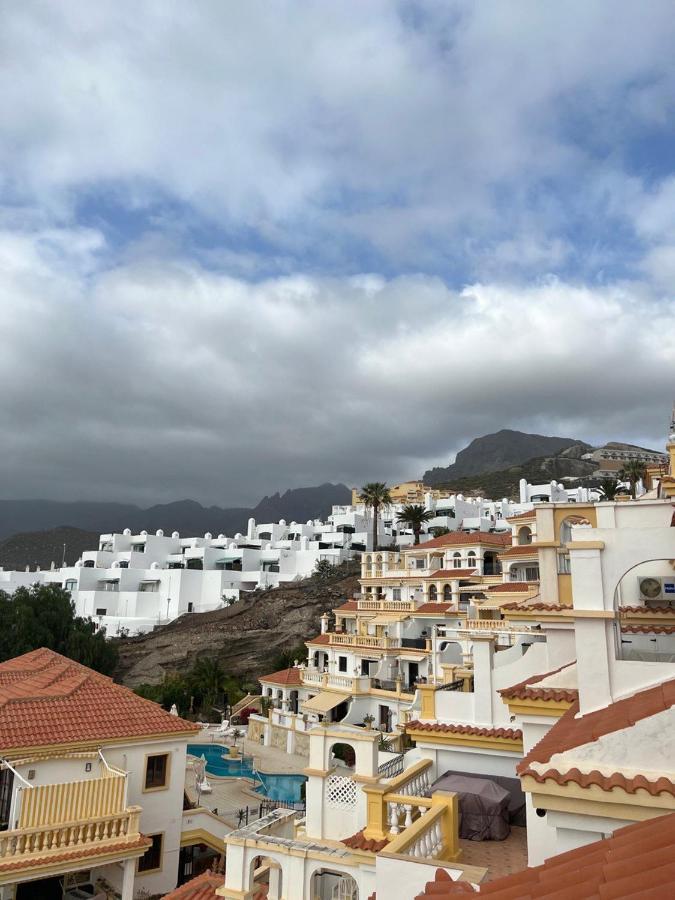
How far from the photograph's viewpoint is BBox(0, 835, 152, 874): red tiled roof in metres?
13.5

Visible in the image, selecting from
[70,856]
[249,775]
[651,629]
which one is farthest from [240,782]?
[651,629]

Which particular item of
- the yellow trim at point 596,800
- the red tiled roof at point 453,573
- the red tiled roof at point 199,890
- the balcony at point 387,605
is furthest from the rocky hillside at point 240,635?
the yellow trim at point 596,800

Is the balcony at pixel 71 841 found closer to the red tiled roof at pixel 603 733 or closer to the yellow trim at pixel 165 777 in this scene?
the yellow trim at pixel 165 777

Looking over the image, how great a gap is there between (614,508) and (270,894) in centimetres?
918

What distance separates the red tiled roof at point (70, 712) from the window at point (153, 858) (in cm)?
285

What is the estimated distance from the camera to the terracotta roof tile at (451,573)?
5264 cm

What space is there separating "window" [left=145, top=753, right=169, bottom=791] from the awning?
20.6m

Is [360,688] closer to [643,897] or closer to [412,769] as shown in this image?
[412,769]

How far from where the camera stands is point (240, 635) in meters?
64.9

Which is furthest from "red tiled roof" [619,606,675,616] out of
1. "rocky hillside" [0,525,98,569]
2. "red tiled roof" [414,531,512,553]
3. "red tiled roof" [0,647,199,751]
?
"rocky hillside" [0,525,98,569]

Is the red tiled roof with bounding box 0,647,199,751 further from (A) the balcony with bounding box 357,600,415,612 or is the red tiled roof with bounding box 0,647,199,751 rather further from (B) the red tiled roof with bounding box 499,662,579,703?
(A) the balcony with bounding box 357,600,415,612

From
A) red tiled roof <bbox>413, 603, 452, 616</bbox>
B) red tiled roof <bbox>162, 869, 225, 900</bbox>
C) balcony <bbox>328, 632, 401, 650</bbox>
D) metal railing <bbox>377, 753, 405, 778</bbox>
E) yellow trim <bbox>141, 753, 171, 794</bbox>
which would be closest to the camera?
red tiled roof <bbox>162, 869, 225, 900</bbox>

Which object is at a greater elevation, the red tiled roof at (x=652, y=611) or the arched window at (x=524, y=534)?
the arched window at (x=524, y=534)

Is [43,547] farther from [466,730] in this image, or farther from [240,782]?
[466,730]
